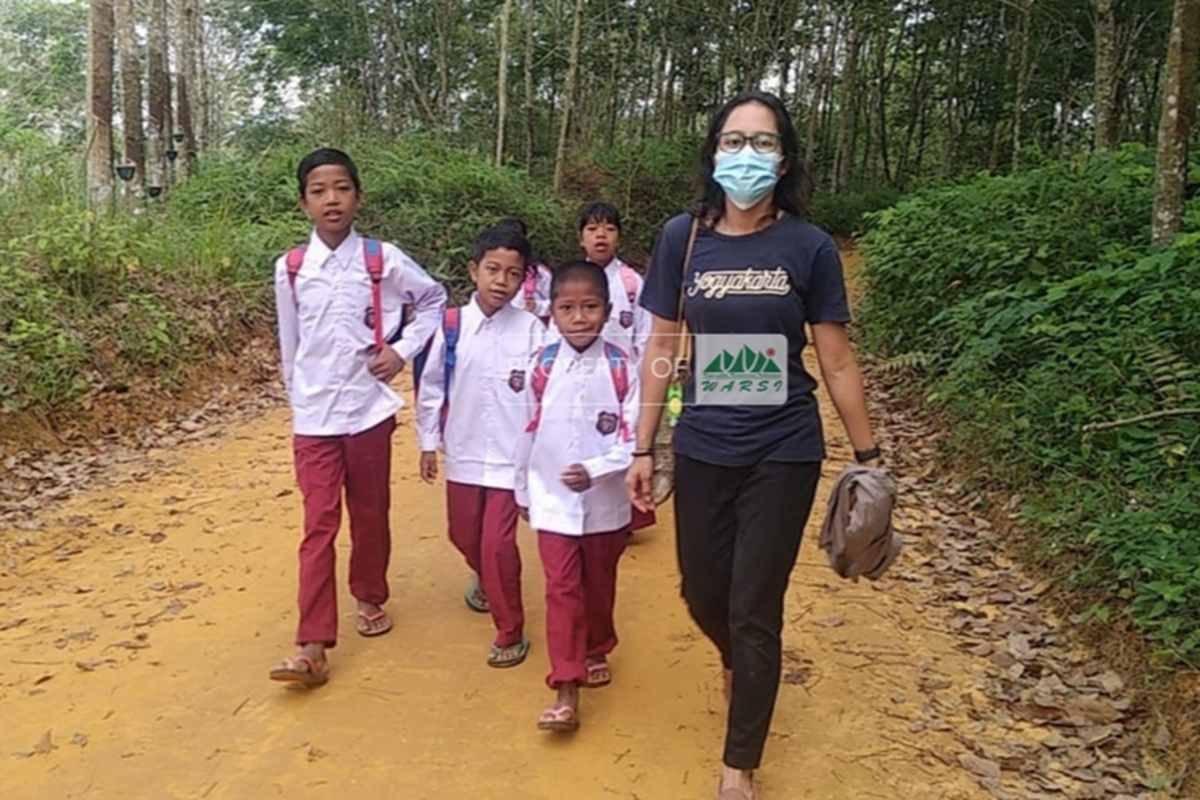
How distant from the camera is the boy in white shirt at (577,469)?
3.20 metres

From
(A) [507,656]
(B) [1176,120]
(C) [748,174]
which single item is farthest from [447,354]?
(B) [1176,120]

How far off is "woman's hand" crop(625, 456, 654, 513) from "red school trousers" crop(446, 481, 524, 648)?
81 cm

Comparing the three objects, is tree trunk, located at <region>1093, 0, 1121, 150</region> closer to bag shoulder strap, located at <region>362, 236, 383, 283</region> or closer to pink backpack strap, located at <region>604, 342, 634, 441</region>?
pink backpack strap, located at <region>604, 342, 634, 441</region>

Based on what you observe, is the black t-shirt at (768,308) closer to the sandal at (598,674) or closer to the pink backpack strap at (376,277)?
the sandal at (598,674)

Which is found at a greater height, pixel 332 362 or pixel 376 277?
pixel 376 277

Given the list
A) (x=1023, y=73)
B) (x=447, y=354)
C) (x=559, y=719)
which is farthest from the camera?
(x=1023, y=73)

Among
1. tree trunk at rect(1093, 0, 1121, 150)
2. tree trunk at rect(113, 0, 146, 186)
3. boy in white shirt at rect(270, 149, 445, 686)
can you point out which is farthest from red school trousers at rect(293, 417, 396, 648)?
tree trunk at rect(1093, 0, 1121, 150)

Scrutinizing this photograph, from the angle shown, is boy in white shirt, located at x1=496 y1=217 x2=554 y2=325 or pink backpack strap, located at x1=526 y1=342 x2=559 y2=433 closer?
pink backpack strap, located at x1=526 y1=342 x2=559 y2=433

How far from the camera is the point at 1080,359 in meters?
5.25

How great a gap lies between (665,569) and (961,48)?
18.8 m

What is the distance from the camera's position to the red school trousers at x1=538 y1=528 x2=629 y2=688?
3180mm

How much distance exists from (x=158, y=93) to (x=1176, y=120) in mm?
11194

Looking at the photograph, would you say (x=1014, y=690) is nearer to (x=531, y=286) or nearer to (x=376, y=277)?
(x=531, y=286)

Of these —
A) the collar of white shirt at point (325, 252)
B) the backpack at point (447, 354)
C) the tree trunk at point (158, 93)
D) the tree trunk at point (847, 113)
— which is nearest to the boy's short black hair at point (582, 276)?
the backpack at point (447, 354)
